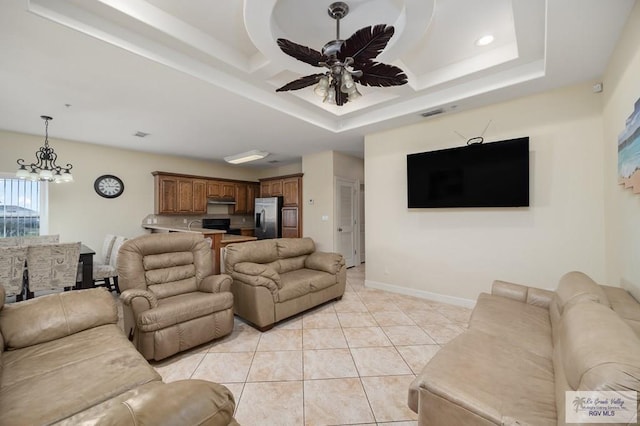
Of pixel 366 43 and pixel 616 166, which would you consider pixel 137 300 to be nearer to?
pixel 366 43

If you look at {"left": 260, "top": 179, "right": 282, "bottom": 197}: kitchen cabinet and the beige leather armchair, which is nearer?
the beige leather armchair

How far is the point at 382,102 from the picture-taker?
3.51m

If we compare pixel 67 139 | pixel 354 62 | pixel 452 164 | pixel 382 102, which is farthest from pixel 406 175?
pixel 67 139

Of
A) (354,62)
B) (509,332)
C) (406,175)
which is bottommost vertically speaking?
(509,332)

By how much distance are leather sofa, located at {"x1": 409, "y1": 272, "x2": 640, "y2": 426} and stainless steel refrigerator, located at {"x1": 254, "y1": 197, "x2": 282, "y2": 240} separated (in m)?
4.88

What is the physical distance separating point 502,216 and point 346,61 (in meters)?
2.73

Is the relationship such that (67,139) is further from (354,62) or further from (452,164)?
(452,164)

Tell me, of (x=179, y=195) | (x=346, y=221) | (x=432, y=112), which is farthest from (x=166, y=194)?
(x=432, y=112)

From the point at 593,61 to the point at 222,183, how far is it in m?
6.57

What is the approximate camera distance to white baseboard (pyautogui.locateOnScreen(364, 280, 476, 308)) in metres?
3.48

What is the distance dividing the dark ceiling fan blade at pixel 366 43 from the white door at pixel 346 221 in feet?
12.4

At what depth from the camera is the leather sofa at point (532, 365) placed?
87 centimetres

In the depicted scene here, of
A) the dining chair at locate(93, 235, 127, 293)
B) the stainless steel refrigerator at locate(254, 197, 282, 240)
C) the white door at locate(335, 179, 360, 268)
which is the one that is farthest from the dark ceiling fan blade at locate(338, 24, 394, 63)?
the stainless steel refrigerator at locate(254, 197, 282, 240)

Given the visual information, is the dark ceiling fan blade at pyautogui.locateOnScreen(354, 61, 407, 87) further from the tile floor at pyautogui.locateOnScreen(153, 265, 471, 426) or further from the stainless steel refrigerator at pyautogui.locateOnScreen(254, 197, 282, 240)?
the stainless steel refrigerator at pyautogui.locateOnScreen(254, 197, 282, 240)
